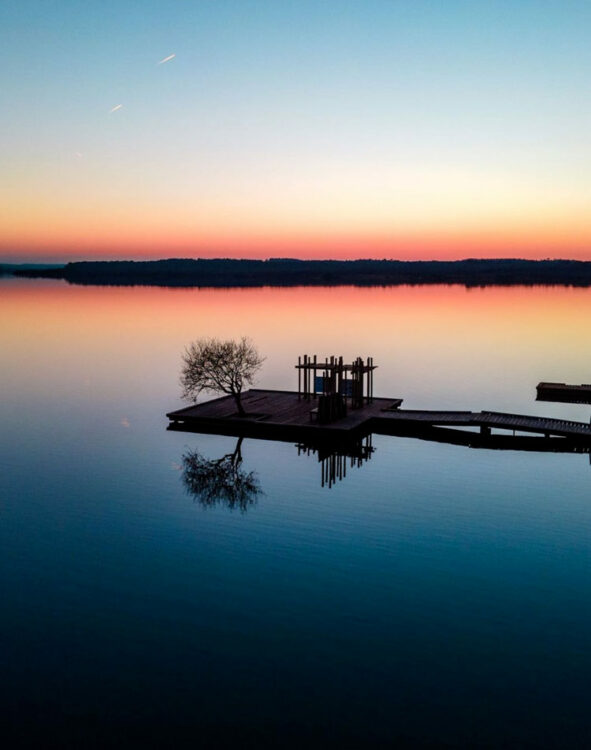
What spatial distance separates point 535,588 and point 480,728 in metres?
6.20

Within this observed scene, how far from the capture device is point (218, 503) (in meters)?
25.7

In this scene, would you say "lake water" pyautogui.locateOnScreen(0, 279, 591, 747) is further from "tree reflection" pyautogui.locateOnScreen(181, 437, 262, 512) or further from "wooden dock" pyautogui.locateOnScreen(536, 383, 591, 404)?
"wooden dock" pyautogui.locateOnScreen(536, 383, 591, 404)

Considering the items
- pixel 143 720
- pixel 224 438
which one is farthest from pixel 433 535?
pixel 224 438

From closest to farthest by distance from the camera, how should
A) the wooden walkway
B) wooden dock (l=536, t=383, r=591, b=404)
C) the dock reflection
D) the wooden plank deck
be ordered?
1. the dock reflection
2. the wooden walkway
3. the wooden plank deck
4. wooden dock (l=536, t=383, r=591, b=404)

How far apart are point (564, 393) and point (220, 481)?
26.8 metres

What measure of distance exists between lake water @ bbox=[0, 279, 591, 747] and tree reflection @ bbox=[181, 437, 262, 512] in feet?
1.71

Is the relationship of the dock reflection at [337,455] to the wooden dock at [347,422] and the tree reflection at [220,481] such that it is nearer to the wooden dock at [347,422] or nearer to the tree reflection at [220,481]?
the wooden dock at [347,422]

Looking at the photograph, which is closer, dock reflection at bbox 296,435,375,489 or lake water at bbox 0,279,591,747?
lake water at bbox 0,279,591,747

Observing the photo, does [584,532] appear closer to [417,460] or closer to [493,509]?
[493,509]

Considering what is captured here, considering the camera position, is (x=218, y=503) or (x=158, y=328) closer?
(x=218, y=503)

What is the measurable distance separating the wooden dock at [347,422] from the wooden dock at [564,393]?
9162 millimetres

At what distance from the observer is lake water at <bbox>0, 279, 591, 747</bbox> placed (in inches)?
522

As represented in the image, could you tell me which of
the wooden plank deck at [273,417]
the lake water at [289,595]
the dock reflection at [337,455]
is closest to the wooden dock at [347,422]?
the wooden plank deck at [273,417]

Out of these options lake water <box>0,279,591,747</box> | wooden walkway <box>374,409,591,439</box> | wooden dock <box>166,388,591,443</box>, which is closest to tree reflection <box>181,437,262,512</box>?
lake water <box>0,279,591,747</box>
